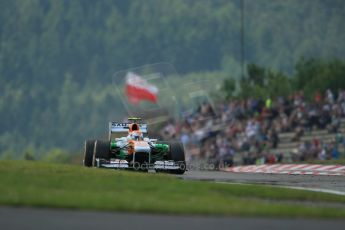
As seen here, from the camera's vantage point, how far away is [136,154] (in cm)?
2825

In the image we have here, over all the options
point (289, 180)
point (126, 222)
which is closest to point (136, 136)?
point (289, 180)

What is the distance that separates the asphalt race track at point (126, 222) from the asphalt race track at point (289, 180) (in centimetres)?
684

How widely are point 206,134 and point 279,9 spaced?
243ft

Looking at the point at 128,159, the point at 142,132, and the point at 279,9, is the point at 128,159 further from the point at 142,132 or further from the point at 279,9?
the point at 279,9

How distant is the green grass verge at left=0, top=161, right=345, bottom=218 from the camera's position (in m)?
16.1

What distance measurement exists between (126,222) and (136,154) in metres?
13.8

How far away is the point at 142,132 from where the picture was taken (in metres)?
29.2

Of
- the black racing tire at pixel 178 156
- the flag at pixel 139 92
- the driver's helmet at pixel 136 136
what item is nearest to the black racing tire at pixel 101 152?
the driver's helmet at pixel 136 136

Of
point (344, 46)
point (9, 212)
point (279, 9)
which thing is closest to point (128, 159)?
point (9, 212)

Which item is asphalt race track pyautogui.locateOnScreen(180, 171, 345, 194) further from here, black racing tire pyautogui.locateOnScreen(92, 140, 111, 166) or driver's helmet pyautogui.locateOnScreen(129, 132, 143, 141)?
black racing tire pyautogui.locateOnScreen(92, 140, 111, 166)

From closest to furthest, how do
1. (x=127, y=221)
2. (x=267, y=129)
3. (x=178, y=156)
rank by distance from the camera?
(x=127, y=221)
(x=178, y=156)
(x=267, y=129)

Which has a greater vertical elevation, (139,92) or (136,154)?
(139,92)

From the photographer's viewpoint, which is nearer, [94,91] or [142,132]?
[142,132]

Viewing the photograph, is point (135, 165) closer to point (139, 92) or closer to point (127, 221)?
point (127, 221)
